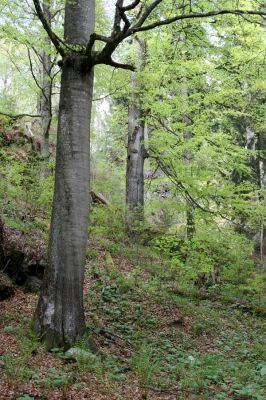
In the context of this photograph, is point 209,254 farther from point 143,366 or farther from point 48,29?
point 48,29

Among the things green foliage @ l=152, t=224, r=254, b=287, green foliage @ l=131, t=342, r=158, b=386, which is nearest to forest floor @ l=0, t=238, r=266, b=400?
green foliage @ l=131, t=342, r=158, b=386

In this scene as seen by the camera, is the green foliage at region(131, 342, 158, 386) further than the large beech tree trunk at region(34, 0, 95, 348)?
No

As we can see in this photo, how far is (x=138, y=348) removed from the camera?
6.21 m

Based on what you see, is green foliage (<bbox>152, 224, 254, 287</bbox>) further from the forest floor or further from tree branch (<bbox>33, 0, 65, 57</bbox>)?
tree branch (<bbox>33, 0, 65, 57</bbox>)

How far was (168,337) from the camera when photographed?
7.21 metres

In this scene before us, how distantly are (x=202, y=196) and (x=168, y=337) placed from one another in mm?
3926

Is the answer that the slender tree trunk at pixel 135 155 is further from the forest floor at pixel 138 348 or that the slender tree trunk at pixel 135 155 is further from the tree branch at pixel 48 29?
the tree branch at pixel 48 29

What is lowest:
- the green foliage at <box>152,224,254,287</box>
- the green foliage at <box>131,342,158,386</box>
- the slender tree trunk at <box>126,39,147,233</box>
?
the green foliage at <box>131,342,158,386</box>

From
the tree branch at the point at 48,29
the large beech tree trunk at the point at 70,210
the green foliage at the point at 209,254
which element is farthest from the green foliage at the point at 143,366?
the tree branch at the point at 48,29

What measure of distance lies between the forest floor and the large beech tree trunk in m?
0.34

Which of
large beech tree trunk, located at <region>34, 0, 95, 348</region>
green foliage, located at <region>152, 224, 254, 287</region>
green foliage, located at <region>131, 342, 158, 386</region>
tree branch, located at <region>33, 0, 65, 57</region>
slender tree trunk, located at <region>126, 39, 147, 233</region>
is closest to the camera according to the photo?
green foliage, located at <region>131, 342, 158, 386</region>

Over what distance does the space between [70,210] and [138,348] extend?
2.41m

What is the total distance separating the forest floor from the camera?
4410 millimetres

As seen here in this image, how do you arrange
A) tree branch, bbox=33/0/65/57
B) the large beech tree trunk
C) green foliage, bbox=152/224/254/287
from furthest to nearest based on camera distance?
green foliage, bbox=152/224/254/287
the large beech tree trunk
tree branch, bbox=33/0/65/57
